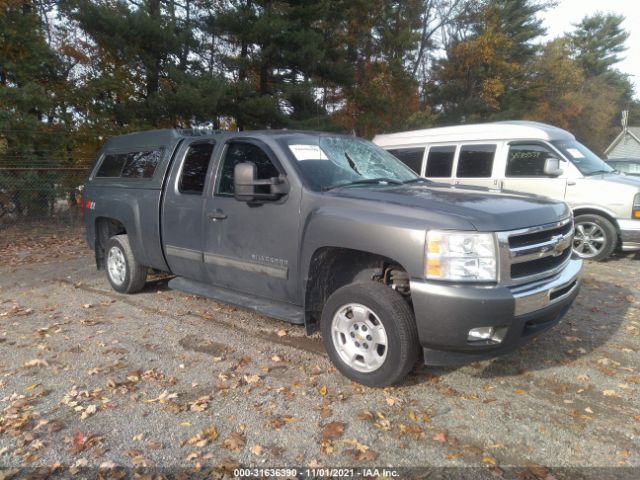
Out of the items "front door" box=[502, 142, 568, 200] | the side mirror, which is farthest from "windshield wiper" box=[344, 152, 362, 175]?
"front door" box=[502, 142, 568, 200]

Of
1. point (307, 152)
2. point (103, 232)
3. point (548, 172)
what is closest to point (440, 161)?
point (548, 172)

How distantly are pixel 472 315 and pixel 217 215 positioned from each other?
2.57 m

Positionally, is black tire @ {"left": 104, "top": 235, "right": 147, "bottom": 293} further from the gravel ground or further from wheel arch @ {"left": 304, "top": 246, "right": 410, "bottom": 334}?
wheel arch @ {"left": 304, "top": 246, "right": 410, "bottom": 334}

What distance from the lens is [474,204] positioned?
11.1ft

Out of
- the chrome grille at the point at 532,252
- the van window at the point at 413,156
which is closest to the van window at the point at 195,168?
the chrome grille at the point at 532,252

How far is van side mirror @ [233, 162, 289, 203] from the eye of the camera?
3.89m

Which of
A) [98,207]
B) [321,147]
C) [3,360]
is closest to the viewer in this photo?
[3,360]

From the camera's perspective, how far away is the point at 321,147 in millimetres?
4410

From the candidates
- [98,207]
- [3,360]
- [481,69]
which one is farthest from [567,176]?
[481,69]

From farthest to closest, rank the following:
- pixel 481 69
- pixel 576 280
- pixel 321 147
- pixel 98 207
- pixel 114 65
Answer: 1. pixel 481 69
2. pixel 114 65
3. pixel 98 207
4. pixel 321 147
5. pixel 576 280

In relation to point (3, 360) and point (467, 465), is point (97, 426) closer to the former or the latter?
point (3, 360)

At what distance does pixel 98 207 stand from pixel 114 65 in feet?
40.0

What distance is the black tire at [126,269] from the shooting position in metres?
5.88

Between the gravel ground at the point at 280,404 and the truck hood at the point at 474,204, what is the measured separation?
4.21ft
